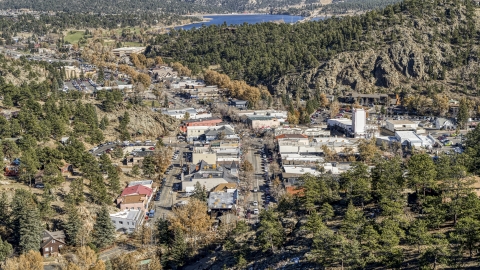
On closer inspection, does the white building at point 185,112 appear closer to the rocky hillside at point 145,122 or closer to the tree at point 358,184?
the rocky hillside at point 145,122

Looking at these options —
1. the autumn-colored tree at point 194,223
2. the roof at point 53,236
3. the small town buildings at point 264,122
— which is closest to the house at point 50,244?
the roof at point 53,236

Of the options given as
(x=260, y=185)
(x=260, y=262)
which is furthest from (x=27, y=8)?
(x=260, y=262)

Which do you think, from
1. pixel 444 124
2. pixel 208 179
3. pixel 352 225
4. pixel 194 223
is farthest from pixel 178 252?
pixel 444 124

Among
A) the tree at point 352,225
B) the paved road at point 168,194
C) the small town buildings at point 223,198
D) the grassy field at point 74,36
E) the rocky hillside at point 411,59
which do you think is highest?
the grassy field at point 74,36

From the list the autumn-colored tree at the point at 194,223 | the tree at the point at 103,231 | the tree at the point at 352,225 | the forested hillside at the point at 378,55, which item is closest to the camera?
the tree at the point at 352,225

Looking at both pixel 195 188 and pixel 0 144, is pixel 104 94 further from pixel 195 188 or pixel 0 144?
pixel 195 188

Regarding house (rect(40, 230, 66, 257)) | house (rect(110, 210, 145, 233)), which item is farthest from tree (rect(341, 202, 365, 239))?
house (rect(40, 230, 66, 257))
